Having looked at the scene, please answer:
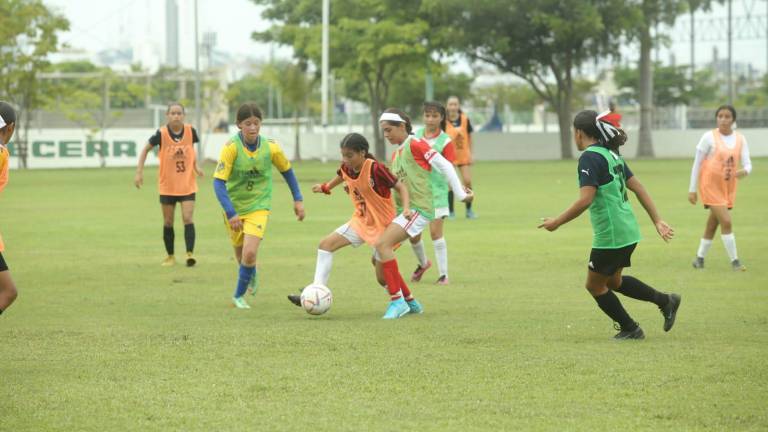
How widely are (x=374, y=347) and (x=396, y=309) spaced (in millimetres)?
1695

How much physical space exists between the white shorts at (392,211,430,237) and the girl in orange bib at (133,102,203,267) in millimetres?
5130

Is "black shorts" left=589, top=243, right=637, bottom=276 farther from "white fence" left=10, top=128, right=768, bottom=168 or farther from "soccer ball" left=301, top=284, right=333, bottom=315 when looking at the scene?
"white fence" left=10, top=128, right=768, bottom=168

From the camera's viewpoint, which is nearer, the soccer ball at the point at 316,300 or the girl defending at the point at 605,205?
the girl defending at the point at 605,205

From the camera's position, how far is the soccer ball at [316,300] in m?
10.7

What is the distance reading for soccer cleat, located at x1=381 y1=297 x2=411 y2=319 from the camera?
35.3 ft

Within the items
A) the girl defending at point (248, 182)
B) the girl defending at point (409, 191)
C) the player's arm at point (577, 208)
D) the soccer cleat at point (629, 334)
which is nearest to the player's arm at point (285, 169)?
the girl defending at point (248, 182)

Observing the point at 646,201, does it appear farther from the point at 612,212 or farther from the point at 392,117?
the point at 392,117

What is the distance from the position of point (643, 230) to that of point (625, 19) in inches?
1509

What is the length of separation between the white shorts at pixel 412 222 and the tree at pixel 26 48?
155 ft

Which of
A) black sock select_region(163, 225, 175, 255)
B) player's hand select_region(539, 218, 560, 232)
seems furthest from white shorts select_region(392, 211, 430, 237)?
A: black sock select_region(163, 225, 175, 255)

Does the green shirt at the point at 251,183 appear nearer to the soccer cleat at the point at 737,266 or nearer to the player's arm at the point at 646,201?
the player's arm at the point at 646,201

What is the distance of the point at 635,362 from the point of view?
836 cm

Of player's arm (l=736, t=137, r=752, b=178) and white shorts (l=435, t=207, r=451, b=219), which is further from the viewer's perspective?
player's arm (l=736, t=137, r=752, b=178)

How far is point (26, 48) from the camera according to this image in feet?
188
